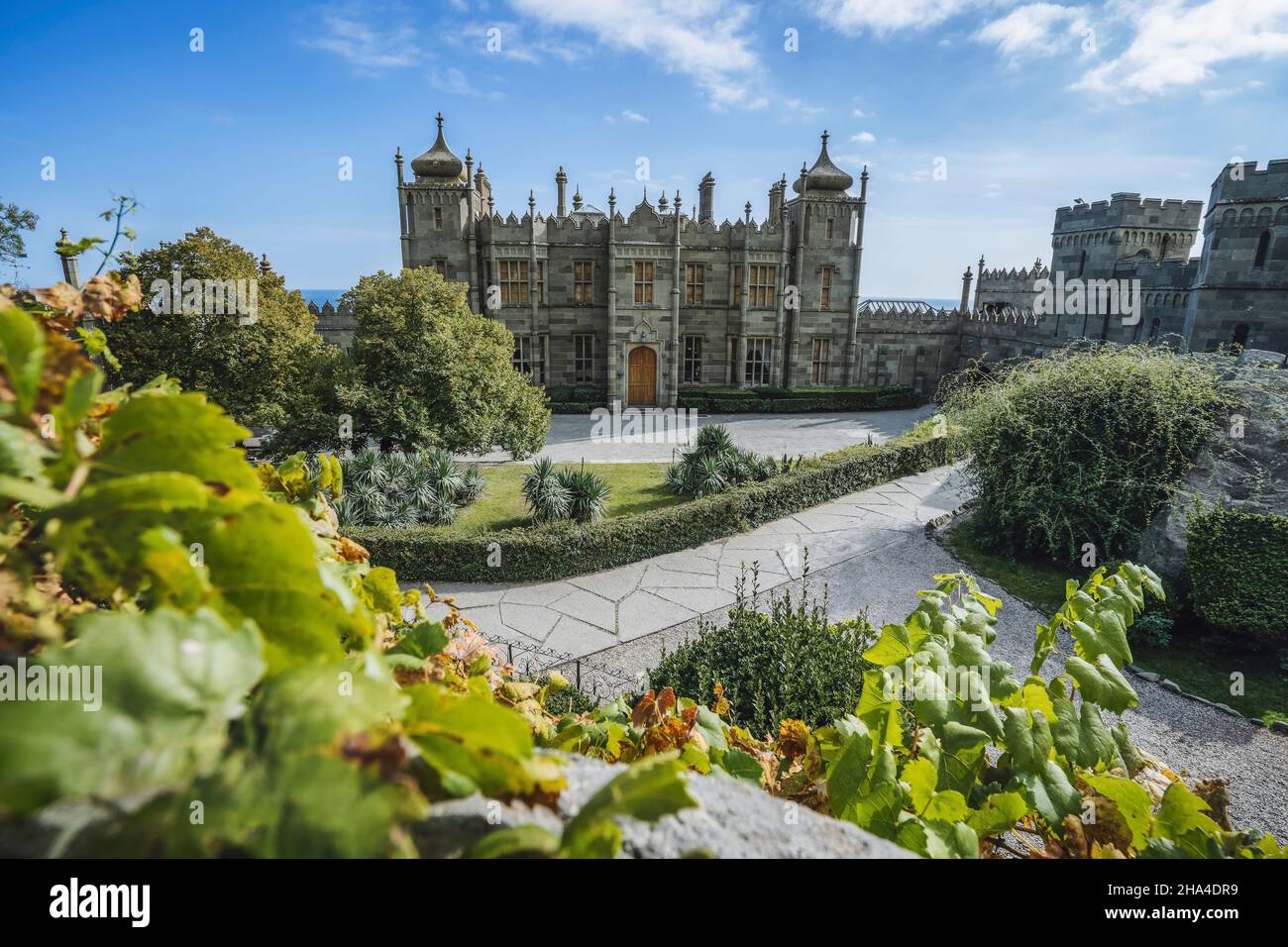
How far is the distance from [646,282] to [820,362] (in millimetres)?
9059

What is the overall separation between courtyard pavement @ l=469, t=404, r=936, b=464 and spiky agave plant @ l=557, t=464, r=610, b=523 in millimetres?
5603

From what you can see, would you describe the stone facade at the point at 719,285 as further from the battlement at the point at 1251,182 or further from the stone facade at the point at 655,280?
the battlement at the point at 1251,182

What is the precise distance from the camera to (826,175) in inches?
1131

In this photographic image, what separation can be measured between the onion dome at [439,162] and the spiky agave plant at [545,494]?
17973mm

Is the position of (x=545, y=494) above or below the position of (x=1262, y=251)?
below

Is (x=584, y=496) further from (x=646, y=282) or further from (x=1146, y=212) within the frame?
(x=1146, y=212)

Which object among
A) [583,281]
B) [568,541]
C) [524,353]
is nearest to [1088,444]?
[568,541]

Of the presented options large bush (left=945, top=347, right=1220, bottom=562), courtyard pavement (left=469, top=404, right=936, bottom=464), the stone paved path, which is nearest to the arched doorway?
courtyard pavement (left=469, top=404, right=936, bottom=464)

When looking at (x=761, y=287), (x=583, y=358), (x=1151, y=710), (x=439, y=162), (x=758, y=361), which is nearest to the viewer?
(x=1151, y=710)

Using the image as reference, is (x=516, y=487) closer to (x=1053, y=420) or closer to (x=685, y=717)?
(x=1053, y=420)

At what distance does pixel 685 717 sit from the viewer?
2.32 meters

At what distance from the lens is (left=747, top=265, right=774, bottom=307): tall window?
1171 inches

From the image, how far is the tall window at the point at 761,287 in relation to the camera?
29734 millimetres
